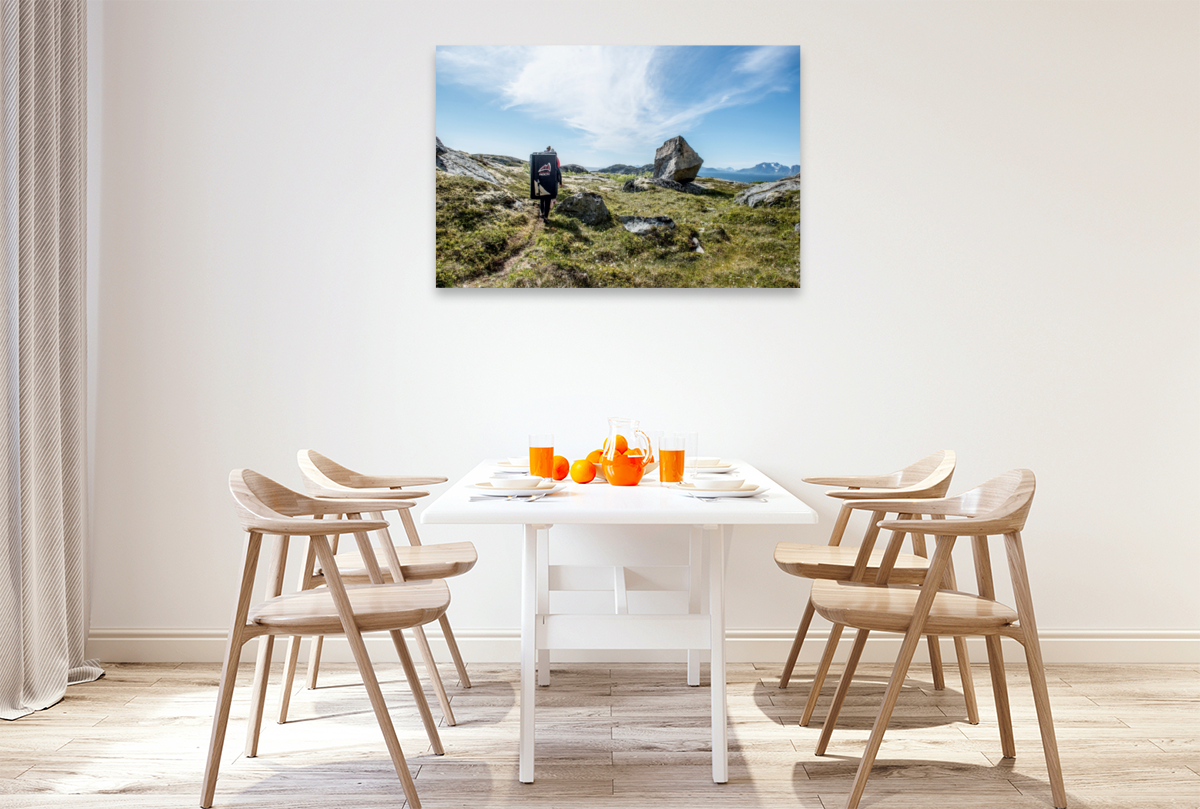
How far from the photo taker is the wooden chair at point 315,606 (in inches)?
72.4

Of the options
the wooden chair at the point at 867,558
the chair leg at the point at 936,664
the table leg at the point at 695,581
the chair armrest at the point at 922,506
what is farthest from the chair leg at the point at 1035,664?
the table leg at the point at 695,581

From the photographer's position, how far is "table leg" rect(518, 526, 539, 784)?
2.02m

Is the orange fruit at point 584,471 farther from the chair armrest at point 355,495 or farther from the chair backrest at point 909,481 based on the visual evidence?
the chair backrest at point 909,481

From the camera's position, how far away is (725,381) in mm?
3059

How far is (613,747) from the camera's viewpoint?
2273mm

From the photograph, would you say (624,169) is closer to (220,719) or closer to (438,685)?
(438,685)

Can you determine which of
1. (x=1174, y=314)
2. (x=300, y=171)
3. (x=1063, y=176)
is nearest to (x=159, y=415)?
(x=300, y=171)

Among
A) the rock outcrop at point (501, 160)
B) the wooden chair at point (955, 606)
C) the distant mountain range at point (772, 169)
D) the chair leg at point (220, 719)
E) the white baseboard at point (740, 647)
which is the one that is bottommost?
the white baseboard at point (740, 647)

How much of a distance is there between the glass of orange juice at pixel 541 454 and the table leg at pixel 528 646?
13.1 inches

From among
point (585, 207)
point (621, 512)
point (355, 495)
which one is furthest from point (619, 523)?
point (585, 207)

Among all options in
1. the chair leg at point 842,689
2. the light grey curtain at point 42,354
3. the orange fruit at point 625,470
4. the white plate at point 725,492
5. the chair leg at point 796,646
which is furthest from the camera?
the chair leg at point 796,646

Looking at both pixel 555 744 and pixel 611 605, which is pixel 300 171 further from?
pixel 555 744

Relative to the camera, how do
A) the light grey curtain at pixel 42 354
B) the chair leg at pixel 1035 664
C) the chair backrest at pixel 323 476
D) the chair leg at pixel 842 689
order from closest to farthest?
the chair leg at pixel 1035 664, the chair leg at pixel 842 689, the chair backrest at pixel 323 476, the light grey curtain at pixel 42 354

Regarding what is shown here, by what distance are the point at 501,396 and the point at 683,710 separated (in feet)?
4.18
